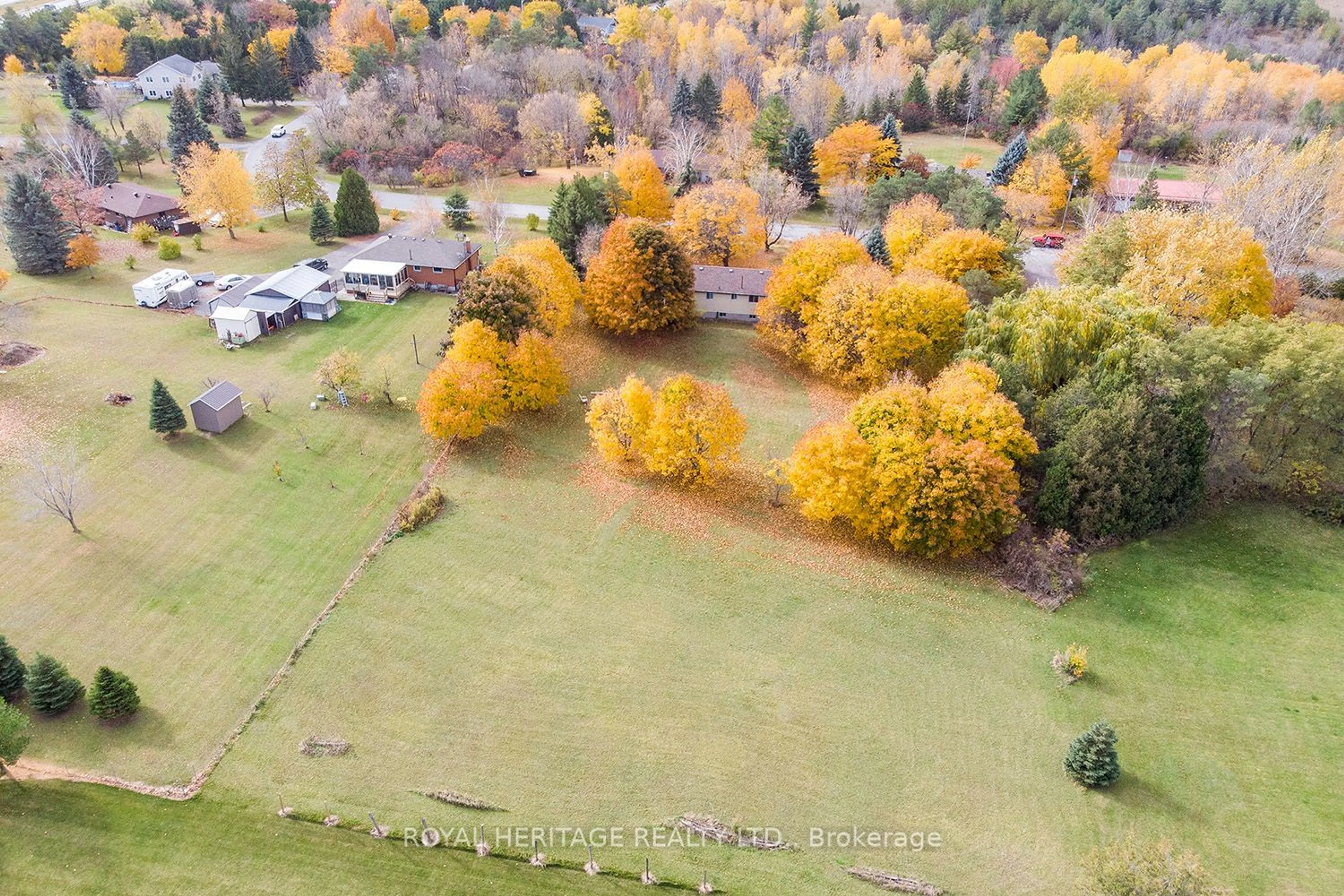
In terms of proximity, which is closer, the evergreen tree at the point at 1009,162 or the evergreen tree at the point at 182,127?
the evergreen tree at the point at 1009,162

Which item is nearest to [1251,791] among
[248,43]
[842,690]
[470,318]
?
[842,690]

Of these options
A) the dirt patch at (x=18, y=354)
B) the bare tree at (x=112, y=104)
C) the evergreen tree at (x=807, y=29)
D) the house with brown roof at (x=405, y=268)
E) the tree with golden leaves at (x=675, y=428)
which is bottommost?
the tree with golden leaves at (x=675, y=428)

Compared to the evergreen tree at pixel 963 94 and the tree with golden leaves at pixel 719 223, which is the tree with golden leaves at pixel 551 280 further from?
the evergreen tree at pixel 963 94

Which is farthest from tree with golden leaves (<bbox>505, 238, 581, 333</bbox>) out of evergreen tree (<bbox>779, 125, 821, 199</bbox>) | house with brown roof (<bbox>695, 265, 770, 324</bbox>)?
evergreen tree (<bbox>779, 125, 821, 199</bbox>)

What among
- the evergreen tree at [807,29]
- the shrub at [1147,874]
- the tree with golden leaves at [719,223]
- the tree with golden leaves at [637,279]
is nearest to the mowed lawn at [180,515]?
the tree with golden leaves at [637,279]

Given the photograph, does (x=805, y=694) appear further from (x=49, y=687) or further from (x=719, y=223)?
(x=719, y=223)

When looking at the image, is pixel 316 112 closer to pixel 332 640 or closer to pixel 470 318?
pixel 470 318

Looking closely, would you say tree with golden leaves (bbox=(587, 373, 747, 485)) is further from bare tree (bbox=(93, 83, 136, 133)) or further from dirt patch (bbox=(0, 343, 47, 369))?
bare tree (bbox=(93, 83, 136, 133))
